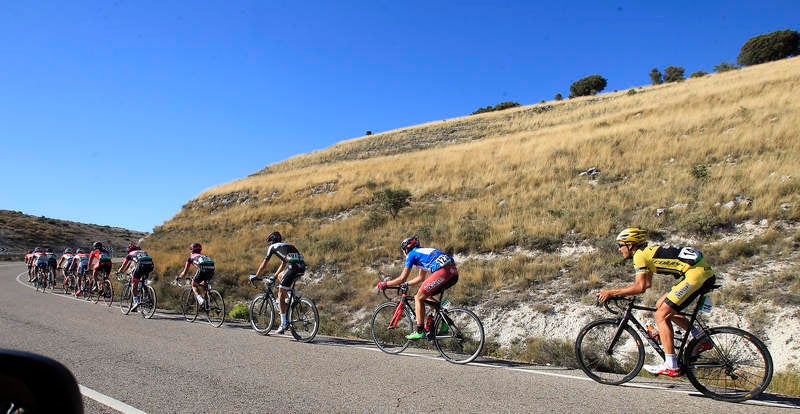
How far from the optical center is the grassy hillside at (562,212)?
407 inches

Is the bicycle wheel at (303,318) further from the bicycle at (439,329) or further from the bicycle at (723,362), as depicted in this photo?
the bicycle at (723,362)

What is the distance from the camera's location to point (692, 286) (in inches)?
209

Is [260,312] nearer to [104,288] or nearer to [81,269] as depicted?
[104,288]

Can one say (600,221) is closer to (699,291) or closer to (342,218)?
(699,291)

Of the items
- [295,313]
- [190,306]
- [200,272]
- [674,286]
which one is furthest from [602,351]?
[190,306]

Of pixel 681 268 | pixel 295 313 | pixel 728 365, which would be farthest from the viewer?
pixel 295 313

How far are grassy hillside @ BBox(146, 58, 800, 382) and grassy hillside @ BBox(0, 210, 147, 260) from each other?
33.0 metres

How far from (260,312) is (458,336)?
15.0 ft

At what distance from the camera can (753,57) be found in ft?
213

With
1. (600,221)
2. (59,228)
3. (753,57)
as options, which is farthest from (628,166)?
(59,228)

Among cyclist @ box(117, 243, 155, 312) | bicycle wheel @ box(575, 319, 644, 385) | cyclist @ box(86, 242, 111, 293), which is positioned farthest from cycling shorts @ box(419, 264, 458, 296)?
cyclist @ box(86, 242, 111, 293)

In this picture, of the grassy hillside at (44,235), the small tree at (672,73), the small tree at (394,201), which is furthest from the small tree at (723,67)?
the grassy hillside at (44,235)

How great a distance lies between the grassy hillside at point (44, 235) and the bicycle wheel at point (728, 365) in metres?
55.9

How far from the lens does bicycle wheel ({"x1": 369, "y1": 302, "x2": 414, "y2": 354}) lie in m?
7.87
